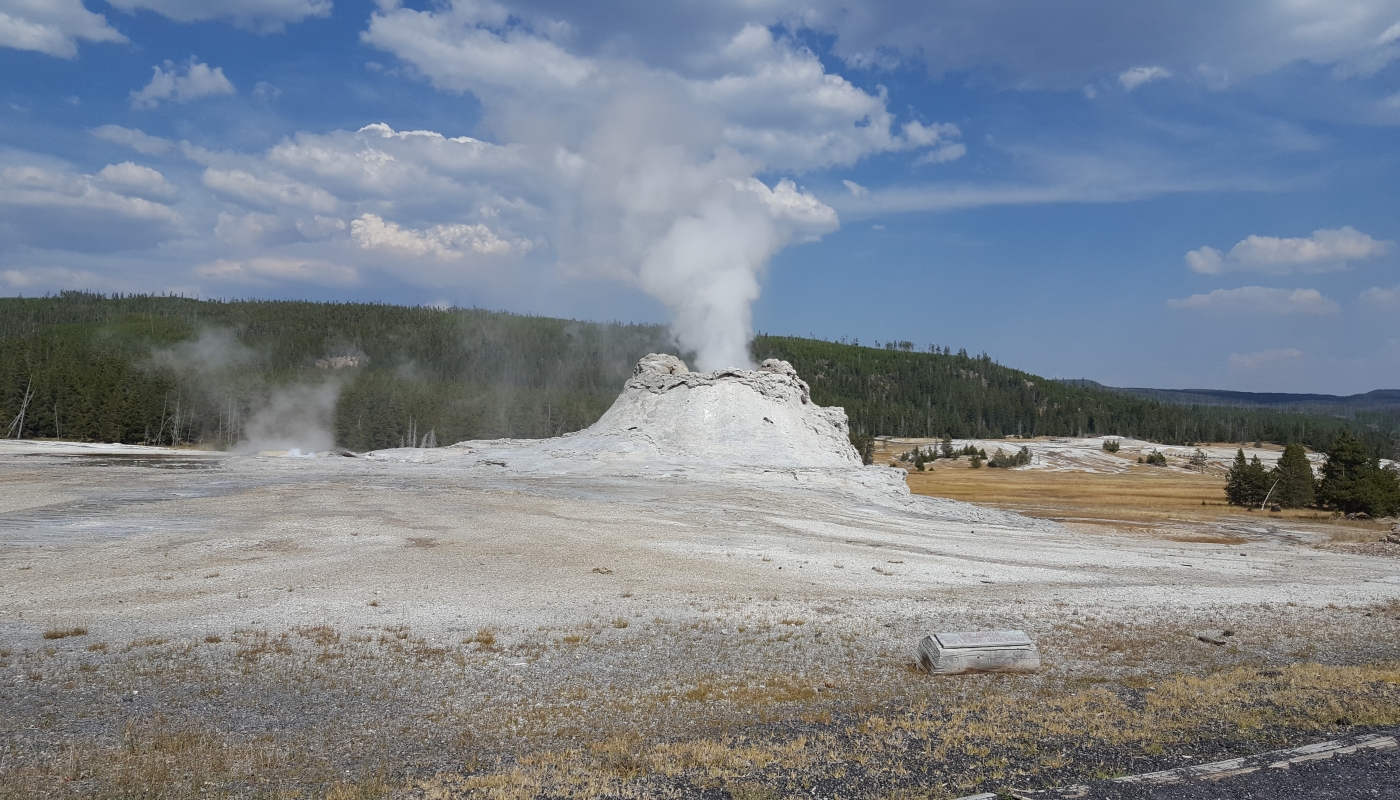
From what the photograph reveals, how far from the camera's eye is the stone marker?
13.4 meters

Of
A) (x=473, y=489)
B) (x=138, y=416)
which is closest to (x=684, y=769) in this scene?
(x=473, y=489)

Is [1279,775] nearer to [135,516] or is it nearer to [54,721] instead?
[54,721]

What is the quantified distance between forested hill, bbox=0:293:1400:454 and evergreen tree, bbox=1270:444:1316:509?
51.2 metres

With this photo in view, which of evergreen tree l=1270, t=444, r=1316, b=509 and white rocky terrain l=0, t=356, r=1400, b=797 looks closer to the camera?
white rocky terrain l=0, t=356, r=1400, b=797

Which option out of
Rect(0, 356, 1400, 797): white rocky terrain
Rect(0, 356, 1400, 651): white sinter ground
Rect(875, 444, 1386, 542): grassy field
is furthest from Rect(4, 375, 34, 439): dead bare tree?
Rect(875, 444, 1386, 542): grassy field

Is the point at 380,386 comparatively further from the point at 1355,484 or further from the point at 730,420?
the point at 1355,484

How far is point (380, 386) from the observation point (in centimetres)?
10812

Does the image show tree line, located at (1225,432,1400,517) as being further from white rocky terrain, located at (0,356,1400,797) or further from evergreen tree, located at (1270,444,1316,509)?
white rocky terrain, located at (0,356,1400,797)

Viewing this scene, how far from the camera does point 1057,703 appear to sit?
1147cm

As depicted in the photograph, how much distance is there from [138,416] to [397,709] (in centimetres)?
9180

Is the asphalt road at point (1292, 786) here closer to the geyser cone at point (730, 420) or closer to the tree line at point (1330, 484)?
the geyser cone at point (730, 420)

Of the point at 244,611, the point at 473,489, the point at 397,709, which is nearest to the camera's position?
the point at 397,709

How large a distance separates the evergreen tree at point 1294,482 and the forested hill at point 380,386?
168 feet

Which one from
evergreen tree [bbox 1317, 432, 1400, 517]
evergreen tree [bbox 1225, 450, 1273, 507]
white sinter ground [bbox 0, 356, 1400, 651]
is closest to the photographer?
white sinter ground [bbox 0, 356, 1400, 651]
